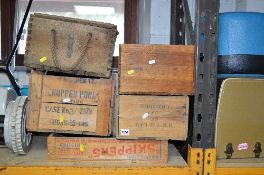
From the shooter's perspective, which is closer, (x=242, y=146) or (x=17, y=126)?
(x=17, y=126)

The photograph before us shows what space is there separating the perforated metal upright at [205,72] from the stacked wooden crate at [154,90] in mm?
35

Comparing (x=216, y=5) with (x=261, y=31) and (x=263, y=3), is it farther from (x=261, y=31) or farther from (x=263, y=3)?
(x=263, y=3)

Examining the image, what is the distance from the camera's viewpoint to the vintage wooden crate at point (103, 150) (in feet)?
3.48

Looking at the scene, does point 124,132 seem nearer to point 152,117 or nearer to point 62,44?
point 152,117

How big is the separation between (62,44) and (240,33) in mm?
726

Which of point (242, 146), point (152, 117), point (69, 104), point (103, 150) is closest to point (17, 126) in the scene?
point (69, 104)

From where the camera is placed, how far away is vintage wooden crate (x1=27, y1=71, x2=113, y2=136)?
1.04 meters

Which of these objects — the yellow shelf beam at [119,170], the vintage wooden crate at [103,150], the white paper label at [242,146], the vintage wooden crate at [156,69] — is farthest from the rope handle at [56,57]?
the white paper label at [242,146]

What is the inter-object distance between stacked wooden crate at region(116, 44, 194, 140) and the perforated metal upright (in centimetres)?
→ 4

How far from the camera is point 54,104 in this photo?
1.05 m

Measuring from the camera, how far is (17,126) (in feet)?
3.34

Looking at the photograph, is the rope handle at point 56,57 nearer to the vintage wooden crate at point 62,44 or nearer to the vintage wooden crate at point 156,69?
the vintage wooden crate at point 62,44

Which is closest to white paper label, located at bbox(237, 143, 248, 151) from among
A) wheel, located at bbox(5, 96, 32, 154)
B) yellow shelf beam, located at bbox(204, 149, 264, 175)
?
yellow shelf beam, located at bbox(204, 149, 264, 175)

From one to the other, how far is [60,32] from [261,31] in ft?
2.73
